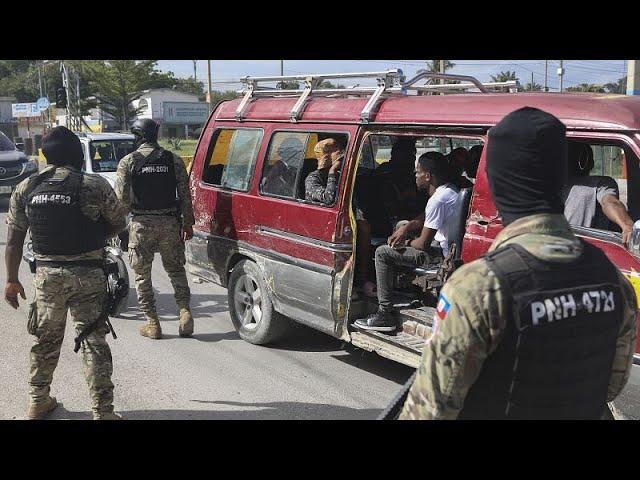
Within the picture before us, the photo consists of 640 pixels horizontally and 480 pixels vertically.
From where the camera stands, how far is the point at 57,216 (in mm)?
4027

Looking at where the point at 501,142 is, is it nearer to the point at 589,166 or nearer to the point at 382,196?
the point at 589,166

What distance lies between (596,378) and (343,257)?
319cm

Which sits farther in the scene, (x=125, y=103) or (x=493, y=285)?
(x=125, y=103)

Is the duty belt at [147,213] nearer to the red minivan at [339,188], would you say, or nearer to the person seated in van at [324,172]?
the red minivan at [339,188]

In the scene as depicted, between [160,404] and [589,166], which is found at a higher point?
[589,166]

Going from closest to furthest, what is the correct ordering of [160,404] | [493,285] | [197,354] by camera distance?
[493,285]
[160,404]
[197,354]

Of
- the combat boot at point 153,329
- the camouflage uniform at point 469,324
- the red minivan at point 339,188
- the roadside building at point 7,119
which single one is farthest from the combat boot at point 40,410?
the roadside building at point 7,119

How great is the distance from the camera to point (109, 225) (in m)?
4.28

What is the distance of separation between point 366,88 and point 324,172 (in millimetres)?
772

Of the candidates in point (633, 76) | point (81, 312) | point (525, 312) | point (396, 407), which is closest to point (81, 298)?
point (81, 312)

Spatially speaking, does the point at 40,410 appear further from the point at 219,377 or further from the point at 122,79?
the point at 122,79

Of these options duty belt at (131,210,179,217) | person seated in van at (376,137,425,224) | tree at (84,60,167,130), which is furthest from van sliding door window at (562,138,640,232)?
tree at (84,60,167,130)

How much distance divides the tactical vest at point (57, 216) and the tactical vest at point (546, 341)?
308 cm

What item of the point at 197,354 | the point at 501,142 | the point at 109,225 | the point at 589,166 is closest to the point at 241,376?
the point at 197,354
